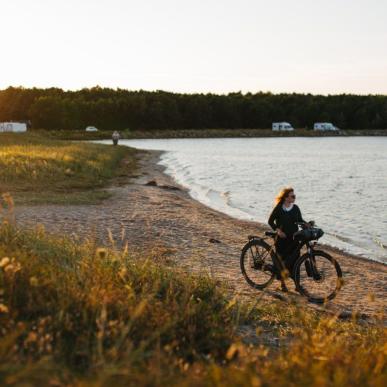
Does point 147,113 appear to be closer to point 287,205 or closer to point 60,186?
point 60,186

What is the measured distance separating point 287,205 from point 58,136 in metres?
104

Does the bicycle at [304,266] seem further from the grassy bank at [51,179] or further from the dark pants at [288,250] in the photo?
the grassy bank at [51,179]

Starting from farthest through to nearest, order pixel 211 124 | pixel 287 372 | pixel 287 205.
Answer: pixel 211 124, pixel 287 205, pixel 287 372

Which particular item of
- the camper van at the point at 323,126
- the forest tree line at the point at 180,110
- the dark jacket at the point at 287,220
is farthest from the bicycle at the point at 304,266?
the camper van at the point at 323,126

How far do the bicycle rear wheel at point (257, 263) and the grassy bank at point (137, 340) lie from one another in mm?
2954

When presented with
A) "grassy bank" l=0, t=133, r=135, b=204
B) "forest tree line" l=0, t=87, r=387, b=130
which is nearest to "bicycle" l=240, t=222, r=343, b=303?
"grassy bank" l=0, t=133, r=135, b=204

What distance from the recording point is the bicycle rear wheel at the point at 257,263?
396 inches

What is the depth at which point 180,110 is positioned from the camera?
166 m

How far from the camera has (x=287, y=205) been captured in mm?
9648

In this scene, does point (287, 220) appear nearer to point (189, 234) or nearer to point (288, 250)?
point (288, 250)

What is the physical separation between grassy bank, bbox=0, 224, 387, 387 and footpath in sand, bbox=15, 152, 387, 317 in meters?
2.63

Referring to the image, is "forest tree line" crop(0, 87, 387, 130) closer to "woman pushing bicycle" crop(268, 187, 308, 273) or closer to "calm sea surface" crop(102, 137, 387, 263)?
"calm sea surface" crop(102, 137, 387, 263)

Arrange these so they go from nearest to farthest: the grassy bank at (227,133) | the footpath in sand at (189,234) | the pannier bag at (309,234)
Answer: the pannier bag at (309,234)
the footpath in sand at (189,234)
the grassy bank at (227,133)

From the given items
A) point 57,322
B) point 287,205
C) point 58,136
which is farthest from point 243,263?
point 58,136
